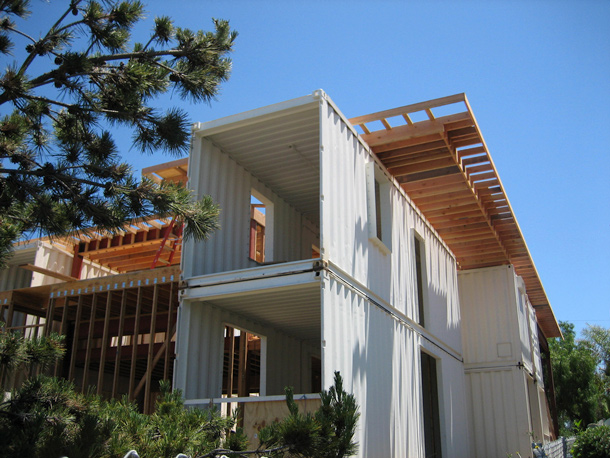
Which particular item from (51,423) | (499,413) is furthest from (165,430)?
(499,413)

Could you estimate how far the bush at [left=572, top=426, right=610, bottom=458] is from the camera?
10.4 meters

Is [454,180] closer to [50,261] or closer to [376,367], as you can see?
[376,367]

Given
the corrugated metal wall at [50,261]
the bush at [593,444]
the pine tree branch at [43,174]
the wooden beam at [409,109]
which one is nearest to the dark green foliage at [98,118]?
the pine tree branch at [43,174]

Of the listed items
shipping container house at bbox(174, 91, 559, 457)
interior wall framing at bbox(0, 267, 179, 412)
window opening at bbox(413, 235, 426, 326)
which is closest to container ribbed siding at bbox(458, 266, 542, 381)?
shipping container house at bbox(174, 91, 559, 457)

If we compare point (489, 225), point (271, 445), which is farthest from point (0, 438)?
point (489, 225)

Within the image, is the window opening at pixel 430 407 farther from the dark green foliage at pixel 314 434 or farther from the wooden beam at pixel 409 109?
the dark green foliage at pixel 314 434

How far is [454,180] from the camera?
13570mm

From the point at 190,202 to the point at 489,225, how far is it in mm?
10885

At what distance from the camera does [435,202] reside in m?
14.7

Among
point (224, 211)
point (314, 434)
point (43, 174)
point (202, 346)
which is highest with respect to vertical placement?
point (224, 211)

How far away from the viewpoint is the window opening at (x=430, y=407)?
43.2 ft

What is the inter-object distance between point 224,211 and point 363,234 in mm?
2558

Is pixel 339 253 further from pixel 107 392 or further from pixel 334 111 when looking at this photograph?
pixel 107 392

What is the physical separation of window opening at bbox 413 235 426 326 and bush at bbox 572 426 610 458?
13.3 ft
